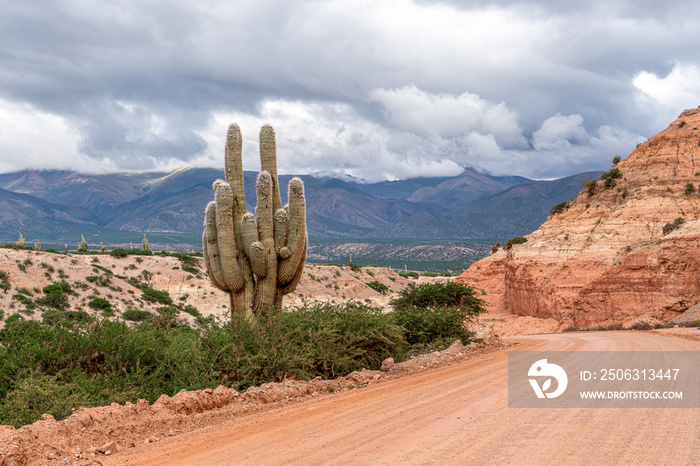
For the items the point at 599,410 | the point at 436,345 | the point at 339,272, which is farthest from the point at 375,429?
the point at 339,272

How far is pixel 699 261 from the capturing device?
29.8m

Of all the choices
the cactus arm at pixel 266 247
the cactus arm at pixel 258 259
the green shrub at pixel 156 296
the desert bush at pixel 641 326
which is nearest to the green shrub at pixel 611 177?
the desert bush at pixel 641 326

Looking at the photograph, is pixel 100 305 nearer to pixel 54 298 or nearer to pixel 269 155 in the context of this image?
pixel 54 298

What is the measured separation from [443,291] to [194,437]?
53.7 ft

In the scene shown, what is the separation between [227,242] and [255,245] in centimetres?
97

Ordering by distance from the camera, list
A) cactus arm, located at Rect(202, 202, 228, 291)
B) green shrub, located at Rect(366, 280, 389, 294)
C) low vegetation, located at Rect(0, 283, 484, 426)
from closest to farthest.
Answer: low vegetation, located at Rect(0, 283, 484, 426), cactus arm, located at Rect(202, 202, 228, 291), green shrub, located at Rect(366, 280, 389, 294)

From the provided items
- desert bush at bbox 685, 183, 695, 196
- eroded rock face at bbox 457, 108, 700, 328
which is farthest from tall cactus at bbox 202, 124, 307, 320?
desert bush at bbox 685, 183, 695, 196

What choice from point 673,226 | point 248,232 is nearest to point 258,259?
point 248,232

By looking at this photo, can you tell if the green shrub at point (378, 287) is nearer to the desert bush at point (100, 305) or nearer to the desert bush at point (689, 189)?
the desert bush at point (100, 305)

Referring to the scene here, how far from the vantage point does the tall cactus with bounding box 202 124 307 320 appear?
14.0 metres

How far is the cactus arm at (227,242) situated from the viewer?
1398 centimetres

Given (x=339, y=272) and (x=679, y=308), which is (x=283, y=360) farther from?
(x=339, y=272)

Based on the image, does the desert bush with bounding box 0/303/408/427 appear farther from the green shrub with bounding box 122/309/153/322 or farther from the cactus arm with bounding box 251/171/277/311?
the green shrub with bounding box 122/309/153/322

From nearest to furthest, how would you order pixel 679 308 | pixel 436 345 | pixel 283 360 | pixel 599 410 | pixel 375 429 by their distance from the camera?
pixel 375 429
pixel 599 410
pixel 283 360
pixel 436 345
pixel 679 308
